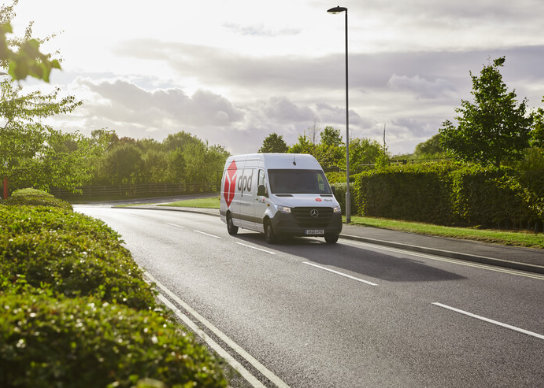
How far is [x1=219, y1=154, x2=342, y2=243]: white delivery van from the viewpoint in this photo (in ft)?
47.8

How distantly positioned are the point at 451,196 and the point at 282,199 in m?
7.87

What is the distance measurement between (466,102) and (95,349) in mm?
21151

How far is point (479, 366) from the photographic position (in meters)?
5.11

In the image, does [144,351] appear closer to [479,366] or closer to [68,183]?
[479,366]

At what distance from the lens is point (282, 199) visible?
14789mm

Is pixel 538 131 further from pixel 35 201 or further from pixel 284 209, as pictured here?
pixel 35 201

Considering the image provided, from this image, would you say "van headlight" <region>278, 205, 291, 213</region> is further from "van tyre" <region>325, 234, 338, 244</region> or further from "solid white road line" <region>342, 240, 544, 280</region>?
"solid white road line" <region>342, 240, 544, 280</region>

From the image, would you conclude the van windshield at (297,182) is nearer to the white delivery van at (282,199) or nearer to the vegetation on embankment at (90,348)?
the white delivery van at (282,199)

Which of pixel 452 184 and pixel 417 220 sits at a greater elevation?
pixel 452 184

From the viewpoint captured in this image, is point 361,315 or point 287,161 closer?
point 361,315

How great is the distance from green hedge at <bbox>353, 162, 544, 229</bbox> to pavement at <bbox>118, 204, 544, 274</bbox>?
3112 mm

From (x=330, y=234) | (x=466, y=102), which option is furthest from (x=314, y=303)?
(x=466, y=102)

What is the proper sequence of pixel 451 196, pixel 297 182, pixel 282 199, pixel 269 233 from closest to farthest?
pixel 282 199 < pixel 269 233 < pixel 297 182 < pixel 451 196

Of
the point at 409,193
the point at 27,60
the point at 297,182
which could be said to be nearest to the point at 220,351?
the point at 27,60
